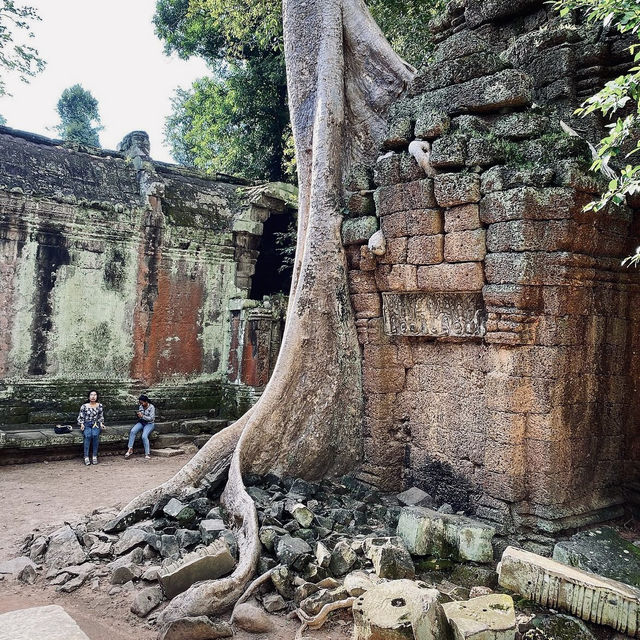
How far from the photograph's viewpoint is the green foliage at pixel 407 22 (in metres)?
9.46

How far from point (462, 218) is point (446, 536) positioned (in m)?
2.29

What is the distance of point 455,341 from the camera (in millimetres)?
4727

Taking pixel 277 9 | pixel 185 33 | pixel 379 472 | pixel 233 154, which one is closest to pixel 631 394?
pixel 379 472

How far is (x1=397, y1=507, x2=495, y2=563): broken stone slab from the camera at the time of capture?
12.5 ft

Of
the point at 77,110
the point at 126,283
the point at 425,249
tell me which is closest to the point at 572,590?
the point at 425,249

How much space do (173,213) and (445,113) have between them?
642 cm

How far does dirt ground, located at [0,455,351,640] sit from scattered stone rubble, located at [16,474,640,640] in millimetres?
87

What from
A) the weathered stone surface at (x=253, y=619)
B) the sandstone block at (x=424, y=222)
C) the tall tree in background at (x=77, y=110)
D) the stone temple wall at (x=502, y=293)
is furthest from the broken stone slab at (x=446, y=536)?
the tall tree in background at (x=77, y=110)

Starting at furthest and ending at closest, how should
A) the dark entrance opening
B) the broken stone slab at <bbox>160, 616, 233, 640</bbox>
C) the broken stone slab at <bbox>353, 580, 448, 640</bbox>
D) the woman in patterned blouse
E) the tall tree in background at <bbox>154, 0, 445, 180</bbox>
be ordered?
the tall tree in background at <bbox>154, 0, 445, 180</bbox>
the dark entrance opening
the woman in patterned blouse
the broken stone slab at <bbox>160, 616, 233, 640</bbox>
the broken stone slab at <bbox>353, 580, 448, 640</bbox>

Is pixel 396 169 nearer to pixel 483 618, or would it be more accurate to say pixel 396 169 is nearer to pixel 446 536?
pixel 446 536

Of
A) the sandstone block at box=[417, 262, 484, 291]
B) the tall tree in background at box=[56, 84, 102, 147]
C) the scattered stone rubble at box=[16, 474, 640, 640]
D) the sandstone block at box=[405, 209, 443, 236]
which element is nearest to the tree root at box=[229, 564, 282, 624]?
the scattered stone rubble at box=[16, 474, 640, 640]

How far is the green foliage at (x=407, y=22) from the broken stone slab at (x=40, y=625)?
8738 mm

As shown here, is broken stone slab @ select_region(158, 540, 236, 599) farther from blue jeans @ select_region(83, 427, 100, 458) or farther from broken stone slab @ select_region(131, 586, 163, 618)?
blue jeans @ select_region(83, 427, 100, 458)

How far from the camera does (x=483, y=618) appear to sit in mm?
2973
